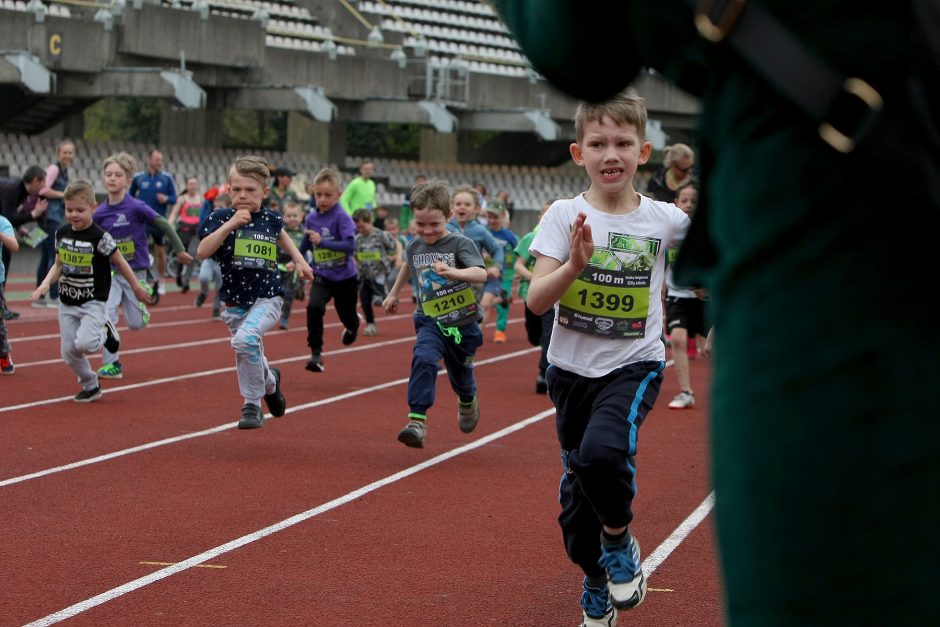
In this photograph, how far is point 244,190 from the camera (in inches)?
395

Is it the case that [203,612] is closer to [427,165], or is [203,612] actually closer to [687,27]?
[687,27]

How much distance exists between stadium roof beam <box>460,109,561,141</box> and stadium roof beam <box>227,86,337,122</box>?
6.44 metres

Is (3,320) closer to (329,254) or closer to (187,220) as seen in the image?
(329,254)

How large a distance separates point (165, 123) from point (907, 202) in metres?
35.2

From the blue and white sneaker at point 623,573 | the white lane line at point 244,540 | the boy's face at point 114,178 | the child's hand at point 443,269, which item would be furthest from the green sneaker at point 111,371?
the blue and white sneaker at point 623,573

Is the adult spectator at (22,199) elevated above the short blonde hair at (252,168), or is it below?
below

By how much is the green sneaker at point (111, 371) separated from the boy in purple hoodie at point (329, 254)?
1846 millimetres

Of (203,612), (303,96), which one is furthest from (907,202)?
(303,96)

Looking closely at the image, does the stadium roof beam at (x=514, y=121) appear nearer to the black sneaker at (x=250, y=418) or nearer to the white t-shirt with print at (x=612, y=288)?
the black sneaker at (x=250, y=418)

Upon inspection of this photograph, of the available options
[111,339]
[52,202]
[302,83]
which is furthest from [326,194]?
[302,83]

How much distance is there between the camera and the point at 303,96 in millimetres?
32719

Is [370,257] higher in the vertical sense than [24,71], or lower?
lower

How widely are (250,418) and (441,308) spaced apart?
145 cm

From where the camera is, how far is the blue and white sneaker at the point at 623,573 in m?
4.76
